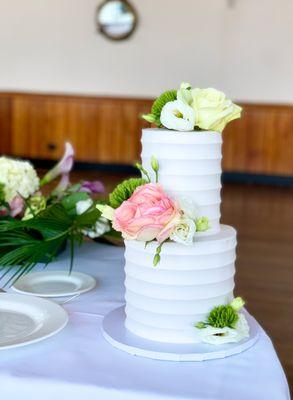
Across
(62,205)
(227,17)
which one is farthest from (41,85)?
(62,205)

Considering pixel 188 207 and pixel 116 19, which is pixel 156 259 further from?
pixel 116 19

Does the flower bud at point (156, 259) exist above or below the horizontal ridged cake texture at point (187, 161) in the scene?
below

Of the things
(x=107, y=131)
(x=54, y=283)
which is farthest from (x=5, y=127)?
(x=54, y=283)

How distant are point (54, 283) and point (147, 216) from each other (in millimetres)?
528

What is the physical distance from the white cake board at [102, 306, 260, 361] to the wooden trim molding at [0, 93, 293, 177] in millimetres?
7176

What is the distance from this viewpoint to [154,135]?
3.59ft

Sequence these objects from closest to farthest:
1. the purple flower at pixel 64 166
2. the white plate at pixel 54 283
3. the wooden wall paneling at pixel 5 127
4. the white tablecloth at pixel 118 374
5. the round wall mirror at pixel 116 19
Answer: the white tablecloth at pixel 118 374, the white plate at pixel 54 283, the purple flower at pixel 64 166, the round wall mirror at pixel 116 19, the wooden wall paneling at pixel 5 127

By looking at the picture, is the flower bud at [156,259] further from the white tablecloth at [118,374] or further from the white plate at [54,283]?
the white plate at [54,283]

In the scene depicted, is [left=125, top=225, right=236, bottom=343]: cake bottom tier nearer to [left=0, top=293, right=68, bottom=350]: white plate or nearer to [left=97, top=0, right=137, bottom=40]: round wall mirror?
[left=0, top=293, right=68, bottom=350]: white plate

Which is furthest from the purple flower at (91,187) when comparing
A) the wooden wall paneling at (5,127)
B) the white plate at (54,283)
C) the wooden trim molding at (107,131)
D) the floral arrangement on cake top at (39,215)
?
the wooden wall paneling at (5,127)

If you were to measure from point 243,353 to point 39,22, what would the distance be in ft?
26.9

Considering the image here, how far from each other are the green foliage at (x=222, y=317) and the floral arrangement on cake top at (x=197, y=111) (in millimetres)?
300

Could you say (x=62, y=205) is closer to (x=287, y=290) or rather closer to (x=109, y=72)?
(x=287, y=290)

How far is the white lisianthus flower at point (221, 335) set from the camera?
3.54 ft
